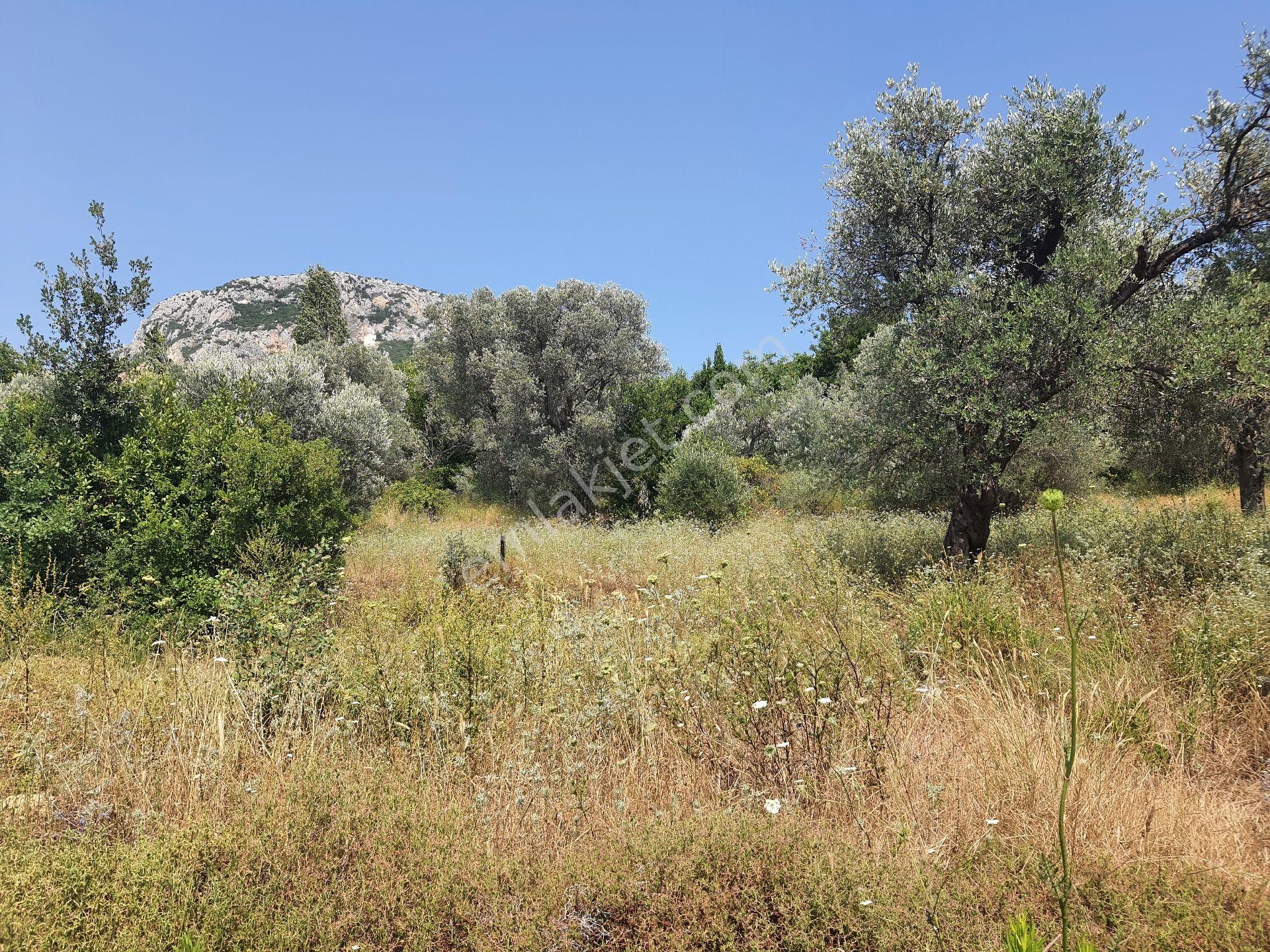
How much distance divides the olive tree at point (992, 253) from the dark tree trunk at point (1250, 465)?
4.79m

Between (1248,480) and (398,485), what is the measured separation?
24.1 metres

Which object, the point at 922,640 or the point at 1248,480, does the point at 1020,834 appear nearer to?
the point at 922,640

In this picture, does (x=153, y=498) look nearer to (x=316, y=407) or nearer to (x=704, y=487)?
(x=316, y=407)

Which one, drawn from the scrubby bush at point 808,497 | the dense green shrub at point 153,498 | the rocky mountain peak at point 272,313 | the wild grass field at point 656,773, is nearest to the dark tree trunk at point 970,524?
the wild grass field at point 656,773

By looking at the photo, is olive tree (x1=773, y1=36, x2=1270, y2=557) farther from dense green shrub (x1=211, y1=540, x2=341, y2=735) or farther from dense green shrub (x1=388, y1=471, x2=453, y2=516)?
dense green shrub (x1=388, y1=471, x2=453, y2=516)

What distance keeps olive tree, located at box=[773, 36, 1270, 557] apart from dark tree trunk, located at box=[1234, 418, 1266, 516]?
188 inches

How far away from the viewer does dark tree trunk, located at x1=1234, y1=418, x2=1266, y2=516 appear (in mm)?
10703

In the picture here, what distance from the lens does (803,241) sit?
916cm

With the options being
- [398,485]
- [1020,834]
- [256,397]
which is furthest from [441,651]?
[398,485]

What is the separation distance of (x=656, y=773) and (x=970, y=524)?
23.5ft

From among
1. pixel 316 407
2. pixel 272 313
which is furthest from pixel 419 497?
pixel 272 313

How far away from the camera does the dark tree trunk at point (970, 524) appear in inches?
329

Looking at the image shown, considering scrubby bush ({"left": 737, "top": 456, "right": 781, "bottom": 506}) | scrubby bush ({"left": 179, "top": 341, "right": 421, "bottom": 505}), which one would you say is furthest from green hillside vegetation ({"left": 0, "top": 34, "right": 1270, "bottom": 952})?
scrubby bush ({"left": 737, "top": 456, "right": 781, "bottom": 506})

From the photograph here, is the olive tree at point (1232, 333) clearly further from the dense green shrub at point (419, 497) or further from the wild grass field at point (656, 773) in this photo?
the dense green shrub at point (419, 497)
